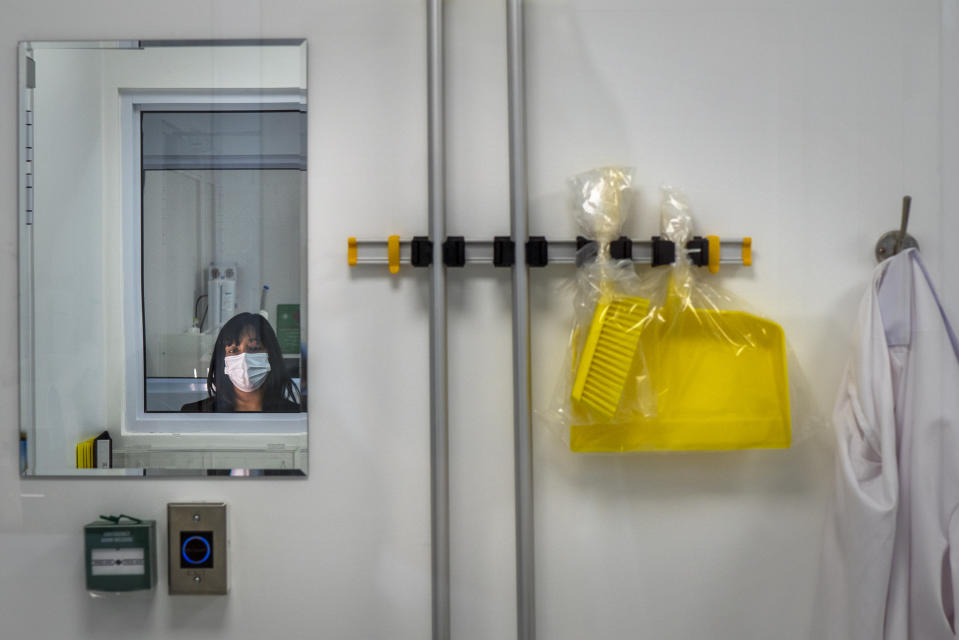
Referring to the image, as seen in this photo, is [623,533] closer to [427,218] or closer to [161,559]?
[427,218]

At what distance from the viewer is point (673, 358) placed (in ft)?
2.19

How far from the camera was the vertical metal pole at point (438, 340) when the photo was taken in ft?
2.19

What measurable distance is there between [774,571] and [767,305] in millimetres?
322

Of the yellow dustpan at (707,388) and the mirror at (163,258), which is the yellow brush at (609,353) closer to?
the yellow dustpan at (707,388)

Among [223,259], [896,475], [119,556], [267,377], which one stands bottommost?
[119,556]

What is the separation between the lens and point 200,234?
0.67m

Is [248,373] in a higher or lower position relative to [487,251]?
lower

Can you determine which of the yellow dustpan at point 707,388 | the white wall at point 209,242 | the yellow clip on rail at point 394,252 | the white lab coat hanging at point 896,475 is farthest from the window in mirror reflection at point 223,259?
the white lab coat hanging at point 896,475

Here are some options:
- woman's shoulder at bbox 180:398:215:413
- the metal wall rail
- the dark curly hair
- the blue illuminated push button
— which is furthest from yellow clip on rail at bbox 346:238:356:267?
the blue illuminated push button

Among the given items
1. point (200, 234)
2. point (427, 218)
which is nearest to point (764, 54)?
point (427, 218)

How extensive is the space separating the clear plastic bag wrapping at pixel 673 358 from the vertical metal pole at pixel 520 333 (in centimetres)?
5

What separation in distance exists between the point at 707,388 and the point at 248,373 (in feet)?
1.79

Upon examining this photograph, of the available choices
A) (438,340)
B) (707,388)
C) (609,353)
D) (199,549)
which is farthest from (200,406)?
(707,388)

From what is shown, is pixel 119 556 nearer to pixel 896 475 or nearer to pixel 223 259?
pixel 223 259
